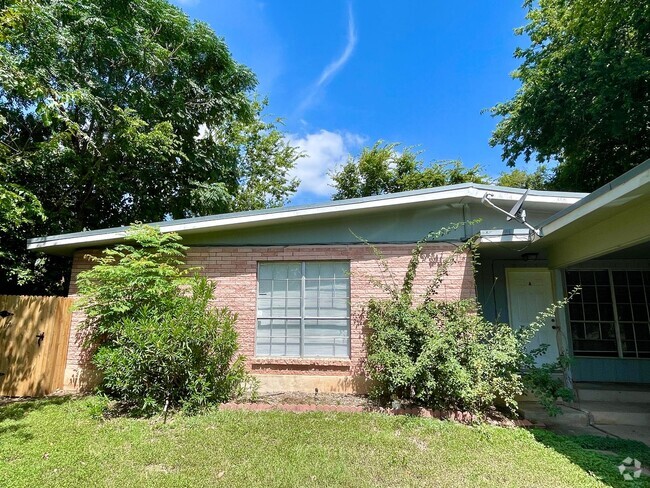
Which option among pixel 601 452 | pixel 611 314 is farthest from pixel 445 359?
pixel 611 314

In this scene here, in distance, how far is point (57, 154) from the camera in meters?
9.80

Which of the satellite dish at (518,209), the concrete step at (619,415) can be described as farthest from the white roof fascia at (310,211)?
the concrete step at (619,415)

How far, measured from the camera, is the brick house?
6.52m

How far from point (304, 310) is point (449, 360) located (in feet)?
9.07

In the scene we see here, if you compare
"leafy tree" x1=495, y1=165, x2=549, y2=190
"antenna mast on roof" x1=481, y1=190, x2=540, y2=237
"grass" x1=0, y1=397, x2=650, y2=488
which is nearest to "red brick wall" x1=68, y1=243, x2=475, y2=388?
"antenna mast on roof" x1=481, y1=190, x2=540, y2=237

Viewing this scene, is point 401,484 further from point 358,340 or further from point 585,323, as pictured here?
point 585,323

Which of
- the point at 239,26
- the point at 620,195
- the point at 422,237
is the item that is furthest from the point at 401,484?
the point at 239,26

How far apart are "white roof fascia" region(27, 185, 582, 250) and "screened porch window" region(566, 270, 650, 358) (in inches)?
112

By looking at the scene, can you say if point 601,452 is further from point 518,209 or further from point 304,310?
point 304,310

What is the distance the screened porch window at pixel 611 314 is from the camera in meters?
7.50

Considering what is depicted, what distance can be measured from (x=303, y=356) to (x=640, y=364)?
682 centimetres

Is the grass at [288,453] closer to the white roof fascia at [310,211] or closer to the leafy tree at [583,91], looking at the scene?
the white roof fascia at [310,211]

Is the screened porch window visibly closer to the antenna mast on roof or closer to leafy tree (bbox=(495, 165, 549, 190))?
the antenna mast on roof

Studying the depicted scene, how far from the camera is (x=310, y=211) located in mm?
6633
